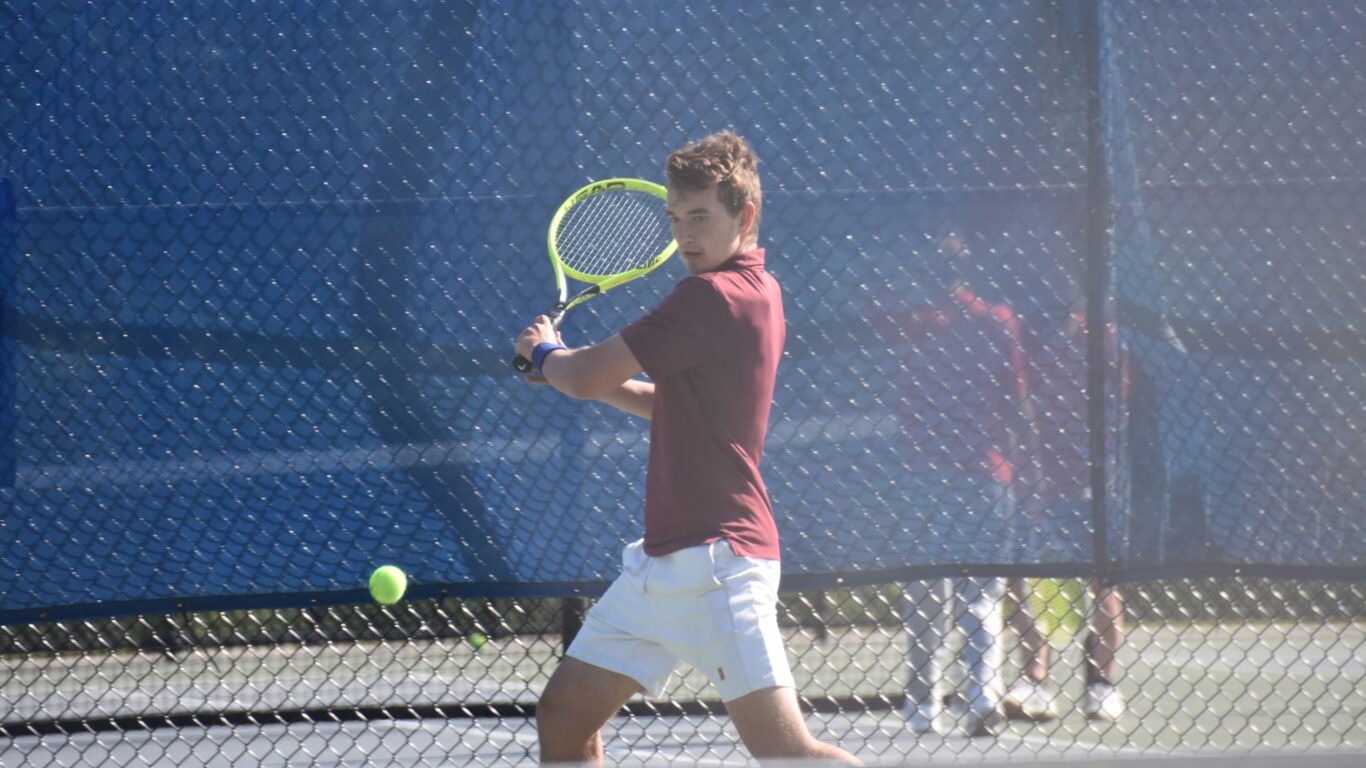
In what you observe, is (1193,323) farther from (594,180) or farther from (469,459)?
(469,459)

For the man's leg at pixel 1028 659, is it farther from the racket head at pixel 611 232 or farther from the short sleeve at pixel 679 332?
the short sleeve at pixel 679 332

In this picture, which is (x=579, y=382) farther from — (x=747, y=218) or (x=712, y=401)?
(x=747, y=218)

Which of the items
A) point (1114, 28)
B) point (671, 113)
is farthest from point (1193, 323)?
point (671, 113)

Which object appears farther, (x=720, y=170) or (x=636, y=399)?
(x=636, y=399)

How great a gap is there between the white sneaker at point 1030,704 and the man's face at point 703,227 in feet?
7.33

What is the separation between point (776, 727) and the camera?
2.53 metres

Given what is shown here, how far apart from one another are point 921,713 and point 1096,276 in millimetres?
1603

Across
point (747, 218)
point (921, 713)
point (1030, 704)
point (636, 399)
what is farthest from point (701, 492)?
point (1030, 704)

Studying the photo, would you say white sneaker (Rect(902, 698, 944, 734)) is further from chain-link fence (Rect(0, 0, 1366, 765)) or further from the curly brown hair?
the curly brown hair

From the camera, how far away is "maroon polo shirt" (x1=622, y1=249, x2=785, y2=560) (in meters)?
2.58

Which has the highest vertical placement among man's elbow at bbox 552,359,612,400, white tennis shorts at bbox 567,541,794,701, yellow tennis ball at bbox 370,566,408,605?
yellow tennis ball at bbox 370,566,408,605

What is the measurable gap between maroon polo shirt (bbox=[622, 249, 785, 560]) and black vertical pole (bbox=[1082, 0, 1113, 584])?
1.23 m

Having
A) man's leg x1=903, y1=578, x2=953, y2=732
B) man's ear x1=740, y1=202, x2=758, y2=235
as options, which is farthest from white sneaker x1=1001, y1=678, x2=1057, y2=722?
man's ear x1=740, y1=202, x2=758, y2=235

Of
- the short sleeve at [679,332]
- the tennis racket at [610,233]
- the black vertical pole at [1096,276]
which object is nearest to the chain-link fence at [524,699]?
the black vertical pole at [1096,276]
